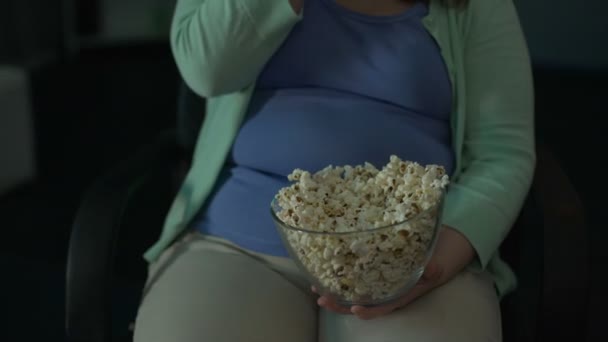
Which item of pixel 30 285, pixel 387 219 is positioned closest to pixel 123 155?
pixel 30 285

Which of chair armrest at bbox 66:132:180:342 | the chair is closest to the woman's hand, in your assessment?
the chair

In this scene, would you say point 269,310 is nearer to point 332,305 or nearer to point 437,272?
point 332,305

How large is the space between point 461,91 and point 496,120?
0.22ft

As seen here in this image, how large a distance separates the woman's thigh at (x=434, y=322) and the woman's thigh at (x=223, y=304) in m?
A: 0.05

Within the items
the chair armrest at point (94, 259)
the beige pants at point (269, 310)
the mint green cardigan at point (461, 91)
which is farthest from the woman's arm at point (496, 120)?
the chair armrest at point (94, 259)

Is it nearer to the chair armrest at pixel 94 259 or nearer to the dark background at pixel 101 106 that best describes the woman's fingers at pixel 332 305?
the chair armrest at pixel 94 259

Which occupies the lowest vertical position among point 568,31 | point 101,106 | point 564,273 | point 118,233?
point 101,106

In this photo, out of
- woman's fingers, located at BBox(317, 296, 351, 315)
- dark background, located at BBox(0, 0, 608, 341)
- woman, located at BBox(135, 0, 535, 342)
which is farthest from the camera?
dark background, located at BBox(0, 0, 608, 341)

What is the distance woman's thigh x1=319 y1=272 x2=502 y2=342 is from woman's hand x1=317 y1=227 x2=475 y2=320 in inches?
0.5

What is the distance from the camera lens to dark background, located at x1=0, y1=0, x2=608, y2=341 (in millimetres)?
2076

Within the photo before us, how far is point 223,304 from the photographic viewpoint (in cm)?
101

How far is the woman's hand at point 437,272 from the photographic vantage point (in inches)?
37.6

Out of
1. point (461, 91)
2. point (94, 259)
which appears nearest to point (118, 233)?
point (94, 259)

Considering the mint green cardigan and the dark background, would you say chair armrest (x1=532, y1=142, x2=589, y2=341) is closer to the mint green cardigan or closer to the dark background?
the mint green cardigan
